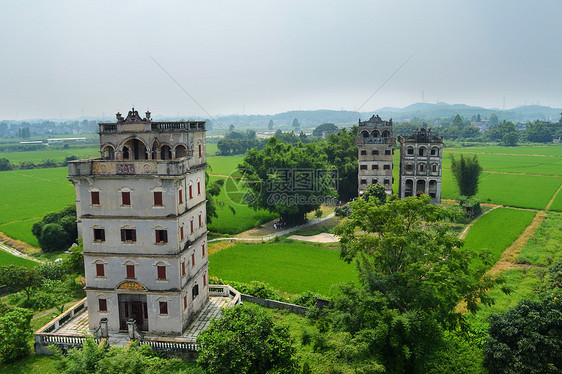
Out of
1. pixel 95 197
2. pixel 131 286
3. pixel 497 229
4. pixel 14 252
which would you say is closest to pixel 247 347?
pixel 131 286

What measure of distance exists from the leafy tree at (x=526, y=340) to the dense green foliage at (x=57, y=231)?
43.0 m

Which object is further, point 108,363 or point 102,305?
point 102,305

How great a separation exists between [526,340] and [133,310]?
74.7 ft

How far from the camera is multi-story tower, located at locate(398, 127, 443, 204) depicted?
6200cm

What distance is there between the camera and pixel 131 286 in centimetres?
2670

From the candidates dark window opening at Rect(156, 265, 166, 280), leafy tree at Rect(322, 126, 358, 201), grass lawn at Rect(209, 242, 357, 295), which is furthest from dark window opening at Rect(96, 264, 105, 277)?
leafy tree at Rect(322, 126, 358, 201)

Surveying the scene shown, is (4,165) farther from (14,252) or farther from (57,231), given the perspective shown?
(57,231)

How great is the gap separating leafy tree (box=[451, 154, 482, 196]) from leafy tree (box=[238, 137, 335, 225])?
2184cm

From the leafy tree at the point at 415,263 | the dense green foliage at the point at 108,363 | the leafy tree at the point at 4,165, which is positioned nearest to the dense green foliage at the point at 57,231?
the dense green foliage at the point at 108,363

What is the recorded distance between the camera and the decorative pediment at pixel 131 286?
2666 cm

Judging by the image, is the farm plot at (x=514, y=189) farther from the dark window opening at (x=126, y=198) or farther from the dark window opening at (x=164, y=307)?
the dark window opening at (x=126, y=198)

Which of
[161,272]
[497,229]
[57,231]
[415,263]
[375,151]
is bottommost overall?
[497,229]

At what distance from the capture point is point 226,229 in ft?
175

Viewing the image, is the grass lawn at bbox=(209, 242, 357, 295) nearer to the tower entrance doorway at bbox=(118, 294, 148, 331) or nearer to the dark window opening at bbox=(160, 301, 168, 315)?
the dark window opening at bbox=(160, 301, 168, 315)
